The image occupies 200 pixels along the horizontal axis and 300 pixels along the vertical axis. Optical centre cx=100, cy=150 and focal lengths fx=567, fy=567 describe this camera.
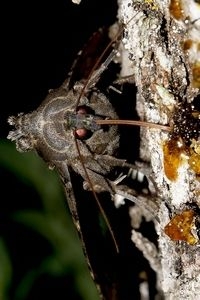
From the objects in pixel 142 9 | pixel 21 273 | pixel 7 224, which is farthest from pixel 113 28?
pixel 21 273

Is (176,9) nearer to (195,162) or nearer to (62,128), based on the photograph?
(195,162)

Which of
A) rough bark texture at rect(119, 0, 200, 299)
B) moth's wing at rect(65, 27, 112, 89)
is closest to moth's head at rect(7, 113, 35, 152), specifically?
moth's wing at rect(65, 27, 112, 89)

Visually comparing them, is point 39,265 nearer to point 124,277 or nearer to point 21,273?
point 21,273

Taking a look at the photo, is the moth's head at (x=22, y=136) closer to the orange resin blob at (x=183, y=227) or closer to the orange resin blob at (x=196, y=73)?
the orange resin blob at (x=183, y=227)

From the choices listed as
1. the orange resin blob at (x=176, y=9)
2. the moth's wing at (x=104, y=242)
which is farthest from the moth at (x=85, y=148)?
the orange resin blob at (x=176, y=9)

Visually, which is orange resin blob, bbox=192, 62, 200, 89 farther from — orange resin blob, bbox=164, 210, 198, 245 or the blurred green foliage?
the blurred green foliage

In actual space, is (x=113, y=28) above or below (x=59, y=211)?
above
